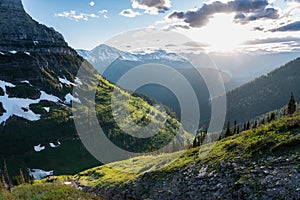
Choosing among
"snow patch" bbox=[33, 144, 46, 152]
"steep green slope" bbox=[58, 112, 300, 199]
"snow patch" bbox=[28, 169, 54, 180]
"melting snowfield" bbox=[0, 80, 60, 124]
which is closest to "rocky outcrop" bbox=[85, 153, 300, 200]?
"steep green slope" bbox=[58, 112, 300, 199]

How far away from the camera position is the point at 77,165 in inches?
6339

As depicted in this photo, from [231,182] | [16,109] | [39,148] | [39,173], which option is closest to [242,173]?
[231,182]

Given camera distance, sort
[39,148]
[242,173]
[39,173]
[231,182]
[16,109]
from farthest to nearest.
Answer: [16,109], [39,148], [39,173], [242,173], [231,182]

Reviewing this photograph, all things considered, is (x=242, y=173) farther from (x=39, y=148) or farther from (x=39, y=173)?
(x=39, y=148)

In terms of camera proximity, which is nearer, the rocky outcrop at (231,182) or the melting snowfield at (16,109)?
the rocky outcrop at (231,182)

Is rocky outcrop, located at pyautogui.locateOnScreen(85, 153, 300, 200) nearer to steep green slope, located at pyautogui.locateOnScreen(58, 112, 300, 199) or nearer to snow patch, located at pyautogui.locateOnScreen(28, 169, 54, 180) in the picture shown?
steep green slope, located at pyautogui.locateOnScreen(58, 112, 300, 199)

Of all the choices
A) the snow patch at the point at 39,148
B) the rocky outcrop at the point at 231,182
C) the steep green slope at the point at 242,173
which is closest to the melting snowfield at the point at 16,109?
the snow patch at the point at 39,148

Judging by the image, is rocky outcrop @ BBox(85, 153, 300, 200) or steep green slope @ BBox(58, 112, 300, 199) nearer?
rocky outcrop @ BBox(85, 153, 300, 200)

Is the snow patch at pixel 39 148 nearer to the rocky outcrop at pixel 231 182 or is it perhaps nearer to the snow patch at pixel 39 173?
the snow patch at pixel 39 173

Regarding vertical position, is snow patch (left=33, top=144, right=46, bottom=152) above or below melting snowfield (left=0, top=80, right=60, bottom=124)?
below

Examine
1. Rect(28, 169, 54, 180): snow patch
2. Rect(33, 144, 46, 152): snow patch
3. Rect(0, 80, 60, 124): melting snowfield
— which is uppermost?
Rect(0, 80, 60, 124): melting snowfield

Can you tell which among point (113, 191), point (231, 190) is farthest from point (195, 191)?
point (113, 191)

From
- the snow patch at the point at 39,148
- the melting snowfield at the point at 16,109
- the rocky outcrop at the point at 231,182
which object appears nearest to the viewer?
the rocky outcrop at the point at 231,182

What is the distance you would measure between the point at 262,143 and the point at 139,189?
19.9 metres
